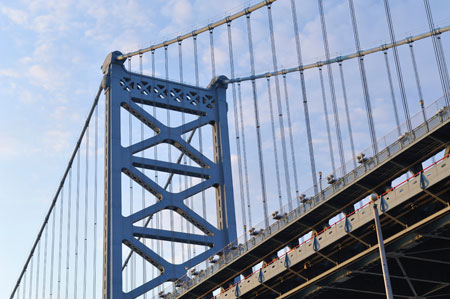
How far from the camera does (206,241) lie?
6662 centimetres

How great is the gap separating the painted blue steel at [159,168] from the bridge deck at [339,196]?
5.85m

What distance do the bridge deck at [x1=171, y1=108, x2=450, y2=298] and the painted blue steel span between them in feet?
19.2

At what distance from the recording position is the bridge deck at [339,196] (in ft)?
141

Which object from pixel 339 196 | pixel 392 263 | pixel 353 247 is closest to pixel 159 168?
pixel 339 196

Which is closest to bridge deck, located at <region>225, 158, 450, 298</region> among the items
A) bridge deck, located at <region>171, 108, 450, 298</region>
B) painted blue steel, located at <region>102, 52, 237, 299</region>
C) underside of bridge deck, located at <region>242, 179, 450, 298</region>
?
underside of bridge deck, located at <region>242, 179, 450, 298</region>

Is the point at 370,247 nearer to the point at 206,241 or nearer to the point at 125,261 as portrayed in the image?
the point at 206,241

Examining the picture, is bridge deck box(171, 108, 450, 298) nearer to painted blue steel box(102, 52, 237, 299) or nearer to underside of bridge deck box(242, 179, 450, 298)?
underside of bridge deck box(242, 179, 450, 298)

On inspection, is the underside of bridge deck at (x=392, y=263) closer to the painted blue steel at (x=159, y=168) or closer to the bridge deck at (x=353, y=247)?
the bridge deck at (x=353, y=247)

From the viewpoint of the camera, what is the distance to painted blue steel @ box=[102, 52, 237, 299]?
63.2m

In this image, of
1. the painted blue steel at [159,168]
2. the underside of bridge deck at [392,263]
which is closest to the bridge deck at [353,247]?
the underside of bridge deck at [392,263]

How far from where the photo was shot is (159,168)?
6831 centimetres

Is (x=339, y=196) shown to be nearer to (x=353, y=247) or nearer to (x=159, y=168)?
(x=353, y=247)

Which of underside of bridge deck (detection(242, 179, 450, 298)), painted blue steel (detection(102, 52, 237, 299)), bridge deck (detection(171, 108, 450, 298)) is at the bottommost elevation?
underside of bridge deck (detection(242, 179, 450, 298))

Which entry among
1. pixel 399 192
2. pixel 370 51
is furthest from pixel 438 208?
pixel 370 51
